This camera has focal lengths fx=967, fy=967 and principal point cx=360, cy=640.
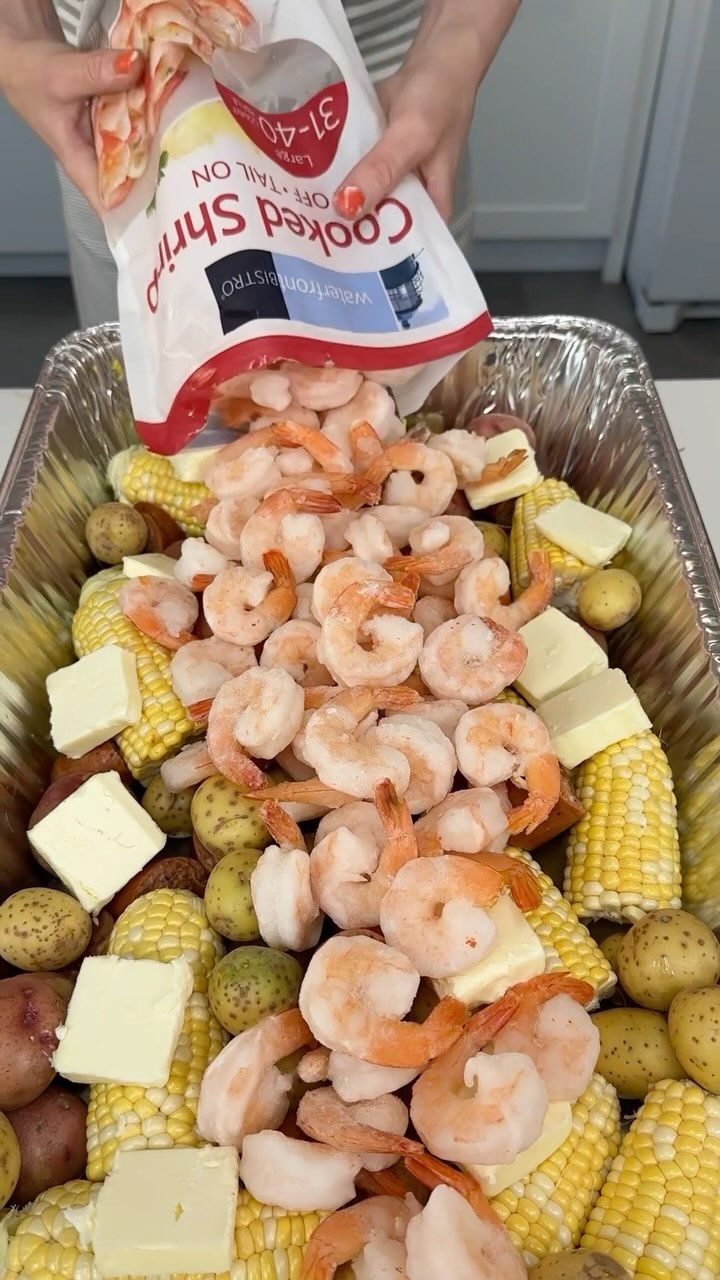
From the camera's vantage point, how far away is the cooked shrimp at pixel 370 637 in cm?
86

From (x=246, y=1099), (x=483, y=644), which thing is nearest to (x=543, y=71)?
(x=483, y=644)

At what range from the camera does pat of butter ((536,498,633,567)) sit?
1.17 m

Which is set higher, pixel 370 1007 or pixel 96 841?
pixel 370 1007

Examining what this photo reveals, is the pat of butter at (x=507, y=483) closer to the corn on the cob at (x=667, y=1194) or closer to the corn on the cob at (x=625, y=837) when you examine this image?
the corn on the cob at (x=625, y=837)

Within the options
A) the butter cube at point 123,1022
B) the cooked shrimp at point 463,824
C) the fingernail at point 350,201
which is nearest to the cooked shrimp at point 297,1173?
the butter cube at point 123,1022

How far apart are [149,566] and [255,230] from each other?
387mm

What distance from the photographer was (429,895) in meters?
0.73

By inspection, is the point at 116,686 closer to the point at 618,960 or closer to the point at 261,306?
the point at 261,306

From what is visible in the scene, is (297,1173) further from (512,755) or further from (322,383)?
(322,383)

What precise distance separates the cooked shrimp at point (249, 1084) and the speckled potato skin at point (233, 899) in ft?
0.34

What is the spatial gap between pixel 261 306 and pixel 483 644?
43cm

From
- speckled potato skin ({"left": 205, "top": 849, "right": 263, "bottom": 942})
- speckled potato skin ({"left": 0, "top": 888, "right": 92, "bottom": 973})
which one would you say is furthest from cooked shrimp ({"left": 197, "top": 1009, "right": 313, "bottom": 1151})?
speckled potato skin ({"left": 0, "top": 888, "right": 92, "bottom": 973})

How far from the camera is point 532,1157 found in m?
0.73

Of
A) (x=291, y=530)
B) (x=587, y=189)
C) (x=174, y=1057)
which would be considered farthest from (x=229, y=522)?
(x=587, y=189)
